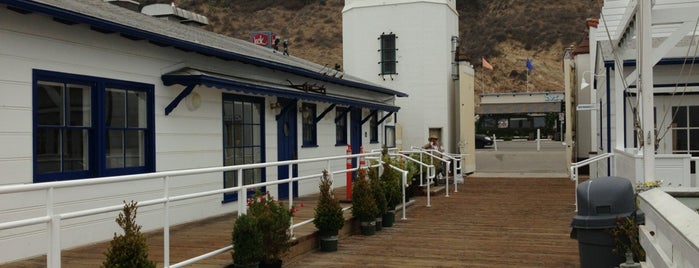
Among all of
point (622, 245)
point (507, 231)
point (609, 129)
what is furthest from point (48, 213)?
point (609, 129)

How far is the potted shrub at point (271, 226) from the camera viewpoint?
7.04 m

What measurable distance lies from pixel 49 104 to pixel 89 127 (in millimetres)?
647

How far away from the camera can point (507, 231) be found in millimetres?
10719

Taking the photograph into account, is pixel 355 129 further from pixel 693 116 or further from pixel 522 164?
pixel 522 164

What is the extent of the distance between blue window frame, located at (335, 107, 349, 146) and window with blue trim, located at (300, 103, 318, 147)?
4.84 feet

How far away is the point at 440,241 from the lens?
975cm

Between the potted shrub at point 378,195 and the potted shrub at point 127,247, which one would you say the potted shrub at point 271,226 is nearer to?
the potted shrub at point 127,247

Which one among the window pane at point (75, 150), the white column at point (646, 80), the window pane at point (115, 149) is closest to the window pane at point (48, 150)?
the window pane at point (75, 150)

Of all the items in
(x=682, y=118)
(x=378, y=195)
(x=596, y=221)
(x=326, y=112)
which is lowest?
(x=378, y=195)

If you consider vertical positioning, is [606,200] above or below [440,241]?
above

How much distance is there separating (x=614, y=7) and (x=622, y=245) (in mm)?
5913

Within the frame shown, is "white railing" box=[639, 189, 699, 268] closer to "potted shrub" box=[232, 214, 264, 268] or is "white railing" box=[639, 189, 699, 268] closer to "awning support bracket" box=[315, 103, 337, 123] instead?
"potted shrub" box=[232, 214, 264, 268]

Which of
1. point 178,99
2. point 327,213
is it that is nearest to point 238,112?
point 178,99

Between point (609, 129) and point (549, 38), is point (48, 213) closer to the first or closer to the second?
point (609, 129)
